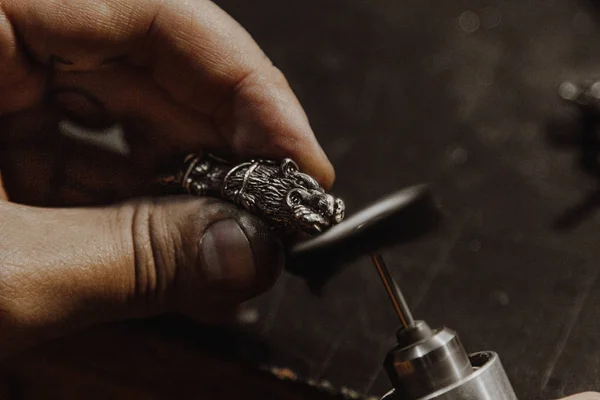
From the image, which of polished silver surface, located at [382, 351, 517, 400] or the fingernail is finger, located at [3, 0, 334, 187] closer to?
the fingernail

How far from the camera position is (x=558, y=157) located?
1.07 metres

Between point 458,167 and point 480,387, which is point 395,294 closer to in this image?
point 480,387

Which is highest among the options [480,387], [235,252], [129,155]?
[129,155]

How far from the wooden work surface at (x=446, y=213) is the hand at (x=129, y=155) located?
4.6 inches

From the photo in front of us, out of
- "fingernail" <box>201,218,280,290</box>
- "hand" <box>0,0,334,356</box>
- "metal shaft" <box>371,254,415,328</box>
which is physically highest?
"hand" <box>0,0,334,356</box>

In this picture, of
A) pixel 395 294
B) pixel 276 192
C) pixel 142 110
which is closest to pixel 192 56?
pixel 142 110

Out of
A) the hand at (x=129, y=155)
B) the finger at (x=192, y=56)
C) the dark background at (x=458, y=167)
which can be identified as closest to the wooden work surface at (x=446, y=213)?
the dark background at (x=458, y=167)

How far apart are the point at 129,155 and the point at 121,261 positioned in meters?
0.28

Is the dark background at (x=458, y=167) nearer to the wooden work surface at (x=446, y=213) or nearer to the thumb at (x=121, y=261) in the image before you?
the wooden work surface at (x=446, y=213)

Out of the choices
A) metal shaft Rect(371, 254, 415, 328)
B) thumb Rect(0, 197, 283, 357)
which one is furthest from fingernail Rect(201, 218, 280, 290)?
metal shaft Rect(371, 254, 415, 328)

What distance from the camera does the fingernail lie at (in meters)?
0.73

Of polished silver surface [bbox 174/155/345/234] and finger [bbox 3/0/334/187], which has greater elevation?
finger [bbox 3/0/334/187]

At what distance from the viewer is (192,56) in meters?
0.88

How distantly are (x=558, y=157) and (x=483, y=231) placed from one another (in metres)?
0.19
